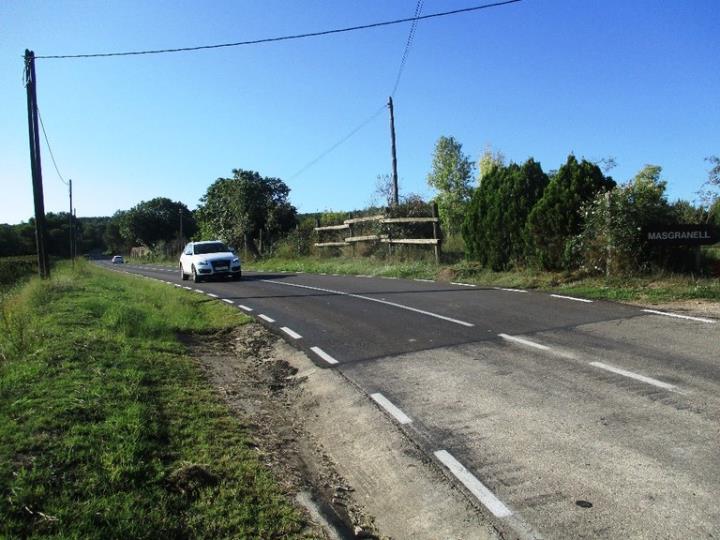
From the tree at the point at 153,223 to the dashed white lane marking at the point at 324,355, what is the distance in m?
84.5

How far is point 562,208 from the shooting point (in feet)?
51.0

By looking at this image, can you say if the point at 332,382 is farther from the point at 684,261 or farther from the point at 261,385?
the point at 684,261

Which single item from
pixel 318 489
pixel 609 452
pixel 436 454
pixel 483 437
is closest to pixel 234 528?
pixel 318 489


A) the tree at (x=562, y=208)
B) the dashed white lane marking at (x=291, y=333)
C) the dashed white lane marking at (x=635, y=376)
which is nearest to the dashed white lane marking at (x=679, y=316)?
the dashed white lane marking at (x=635, y=376)

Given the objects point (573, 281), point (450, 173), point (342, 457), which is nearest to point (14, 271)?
point (573, 281)

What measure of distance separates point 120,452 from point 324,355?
4379 mm

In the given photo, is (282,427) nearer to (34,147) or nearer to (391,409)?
(391,409)

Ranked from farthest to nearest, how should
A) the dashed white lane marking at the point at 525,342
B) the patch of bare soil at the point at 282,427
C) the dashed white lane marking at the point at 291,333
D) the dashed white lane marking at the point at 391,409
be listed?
the dashed white lane marking at the point at 291,333
the dashed white lane marking at the point at 525,342
the dashed white lane marking at the point at 391,409
the patch of bare soil at the point at 282,427

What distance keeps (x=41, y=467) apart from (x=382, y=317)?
7.99 m

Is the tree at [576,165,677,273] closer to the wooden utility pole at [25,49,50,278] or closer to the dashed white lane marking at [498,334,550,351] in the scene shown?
the dashed white lane marking at [498,334,550,351]

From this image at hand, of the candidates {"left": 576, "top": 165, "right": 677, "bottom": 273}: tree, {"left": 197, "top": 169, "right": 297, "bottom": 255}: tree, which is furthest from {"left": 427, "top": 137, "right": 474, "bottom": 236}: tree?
{"left": 576, "top": 165, "right": 677, "bottom": 273}: tree

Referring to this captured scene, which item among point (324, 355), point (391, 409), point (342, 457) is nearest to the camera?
point (342, 457)

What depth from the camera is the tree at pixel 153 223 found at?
90.4m

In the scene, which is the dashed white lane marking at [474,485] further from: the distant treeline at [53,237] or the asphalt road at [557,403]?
the distant treeline at [53,237]
